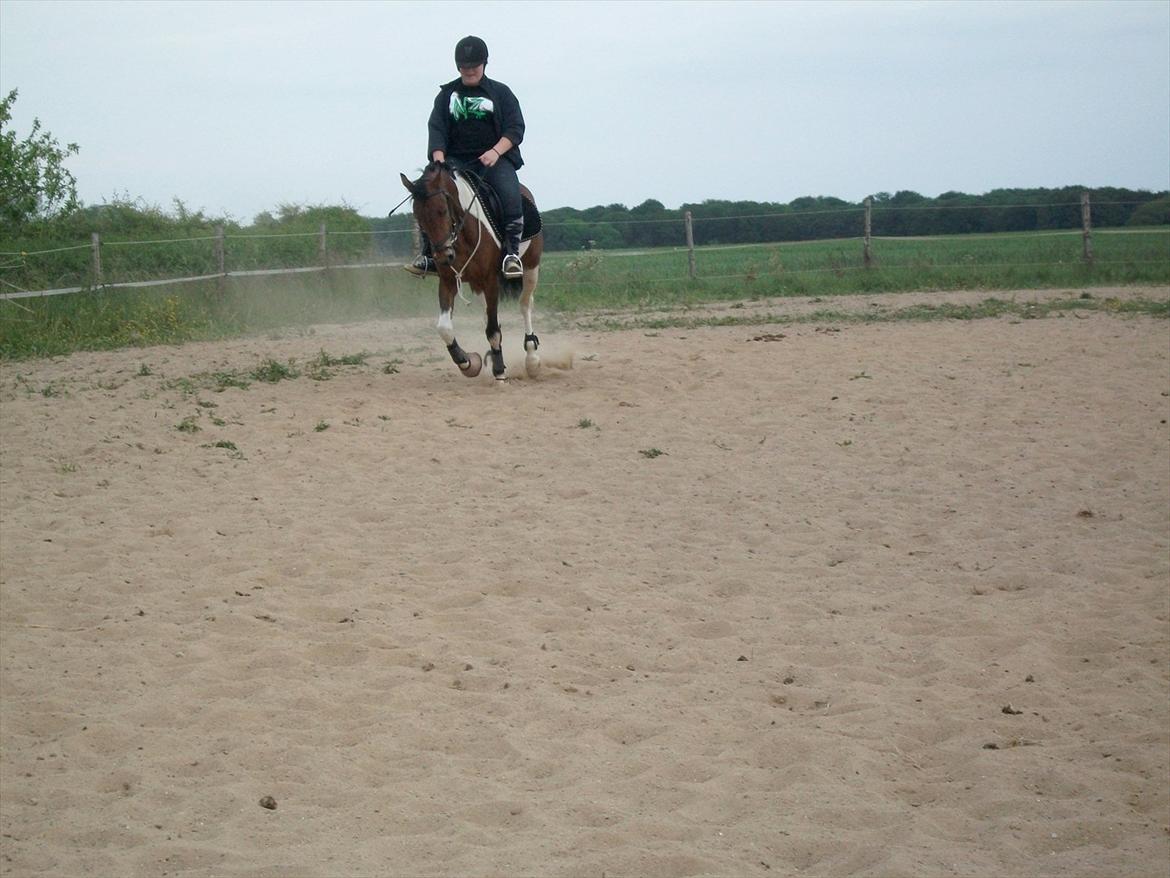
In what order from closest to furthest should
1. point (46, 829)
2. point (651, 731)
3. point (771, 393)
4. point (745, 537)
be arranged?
point (46, 829), point (651, 731), point (745, 537), point (771, 393)

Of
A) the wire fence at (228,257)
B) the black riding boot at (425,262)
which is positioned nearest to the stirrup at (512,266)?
the black riding boot at (425,262)

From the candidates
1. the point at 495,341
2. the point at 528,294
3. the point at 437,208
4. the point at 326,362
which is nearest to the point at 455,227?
the point at 437,208

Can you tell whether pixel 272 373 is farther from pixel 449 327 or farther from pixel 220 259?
pixel 220 259

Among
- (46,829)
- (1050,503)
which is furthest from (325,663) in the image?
(1050,503)

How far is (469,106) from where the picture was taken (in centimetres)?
1047

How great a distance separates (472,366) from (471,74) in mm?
2544

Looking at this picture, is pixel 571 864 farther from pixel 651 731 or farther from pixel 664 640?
pixel 664 640

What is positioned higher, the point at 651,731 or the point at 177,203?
the point at 177,203

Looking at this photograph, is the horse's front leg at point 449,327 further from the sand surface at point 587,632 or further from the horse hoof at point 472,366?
the sand surface at point 587,632

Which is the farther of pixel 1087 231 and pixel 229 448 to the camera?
pixel 1087 231

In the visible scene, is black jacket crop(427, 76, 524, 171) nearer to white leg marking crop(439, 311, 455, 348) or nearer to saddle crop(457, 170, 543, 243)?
saddle crop(457, 170, 543, 243)

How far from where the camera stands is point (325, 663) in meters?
5.07

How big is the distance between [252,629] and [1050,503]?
4.77 metres

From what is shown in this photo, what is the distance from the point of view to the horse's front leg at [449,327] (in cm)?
1043
